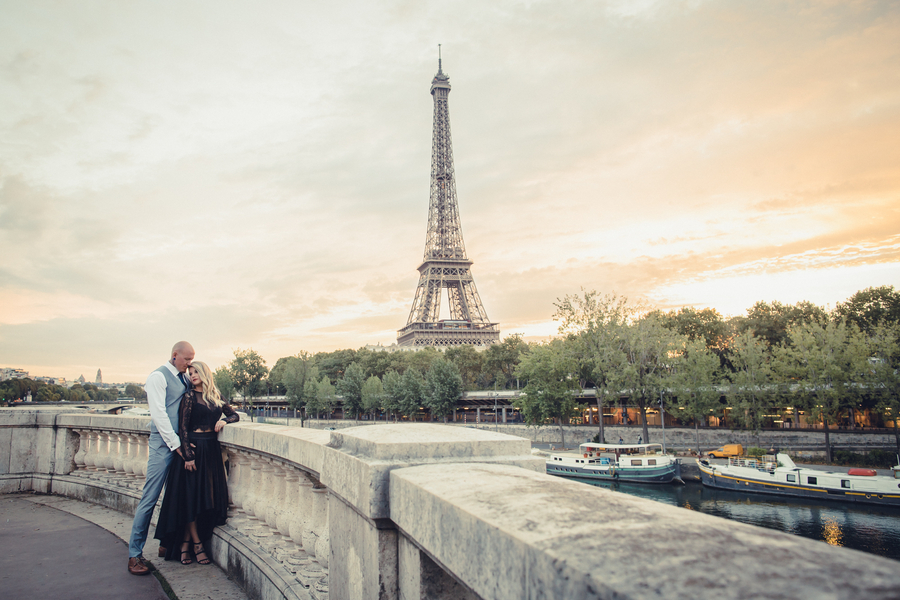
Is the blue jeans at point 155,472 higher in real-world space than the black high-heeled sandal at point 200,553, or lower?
higher

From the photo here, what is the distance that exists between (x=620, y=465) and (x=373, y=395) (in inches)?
1529

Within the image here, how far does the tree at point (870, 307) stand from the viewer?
49.6 metres

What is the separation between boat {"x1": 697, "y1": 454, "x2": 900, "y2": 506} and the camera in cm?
2348

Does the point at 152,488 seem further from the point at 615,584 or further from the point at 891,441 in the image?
the point at 891,441

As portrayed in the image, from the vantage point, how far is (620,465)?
3148 centimetres

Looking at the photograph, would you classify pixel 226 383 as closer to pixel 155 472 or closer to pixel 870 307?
pixel 870 307

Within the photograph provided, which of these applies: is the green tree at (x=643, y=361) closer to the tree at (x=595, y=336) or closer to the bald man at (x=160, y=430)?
the tree at (x=595, y=336)

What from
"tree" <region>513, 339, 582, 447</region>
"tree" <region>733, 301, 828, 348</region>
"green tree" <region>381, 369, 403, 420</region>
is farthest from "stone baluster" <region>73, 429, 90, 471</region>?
"tree" <region>733, 301, 828, 348</region>

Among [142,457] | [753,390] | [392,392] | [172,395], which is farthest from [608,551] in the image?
[392,392]

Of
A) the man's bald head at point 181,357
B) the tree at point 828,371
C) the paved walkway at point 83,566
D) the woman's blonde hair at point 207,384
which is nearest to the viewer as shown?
the paved walkway at point 83,566

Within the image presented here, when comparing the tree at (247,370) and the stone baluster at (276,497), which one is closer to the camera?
the stone baluster at (276,497)

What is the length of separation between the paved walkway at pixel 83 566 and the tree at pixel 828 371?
118ft

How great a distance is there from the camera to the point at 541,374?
1703 inches

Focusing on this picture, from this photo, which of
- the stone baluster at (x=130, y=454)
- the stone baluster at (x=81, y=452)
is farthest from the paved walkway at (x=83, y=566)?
the stone baluster at (x=81, y=452)
